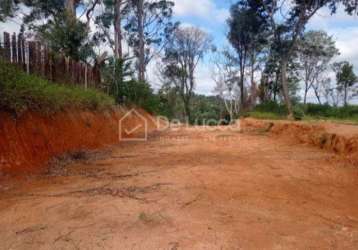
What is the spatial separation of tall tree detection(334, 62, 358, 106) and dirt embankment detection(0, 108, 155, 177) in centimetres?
2282

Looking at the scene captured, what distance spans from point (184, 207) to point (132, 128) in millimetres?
9832

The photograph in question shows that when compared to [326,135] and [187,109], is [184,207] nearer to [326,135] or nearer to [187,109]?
[326,135]

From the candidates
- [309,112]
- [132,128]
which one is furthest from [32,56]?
[309,112]

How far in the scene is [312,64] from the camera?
92.3 ft

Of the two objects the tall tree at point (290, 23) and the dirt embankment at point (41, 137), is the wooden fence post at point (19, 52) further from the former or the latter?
A: the tall tree at point (290, 23)

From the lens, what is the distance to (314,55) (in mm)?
26219

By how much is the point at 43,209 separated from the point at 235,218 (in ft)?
5.90

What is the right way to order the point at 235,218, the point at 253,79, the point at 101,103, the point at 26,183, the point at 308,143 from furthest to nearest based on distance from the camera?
1. the point at 253,79
2. the point at 101,103
3. the point at 308,143
4. the point at 26,183
5. the point at 235,218

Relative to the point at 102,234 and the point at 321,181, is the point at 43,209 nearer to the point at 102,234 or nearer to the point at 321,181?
the point at 102,234

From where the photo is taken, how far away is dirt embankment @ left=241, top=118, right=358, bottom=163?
5.86m

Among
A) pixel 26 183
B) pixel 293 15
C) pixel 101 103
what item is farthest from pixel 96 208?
pixel 293 15

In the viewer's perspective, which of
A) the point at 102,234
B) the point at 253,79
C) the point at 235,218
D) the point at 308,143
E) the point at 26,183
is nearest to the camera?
the point at 102,234

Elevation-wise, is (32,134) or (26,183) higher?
(32,134)

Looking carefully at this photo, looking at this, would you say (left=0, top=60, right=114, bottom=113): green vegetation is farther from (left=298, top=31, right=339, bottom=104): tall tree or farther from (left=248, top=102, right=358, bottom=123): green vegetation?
(left=298, top=31, right=339, bottom=104): tall tree
